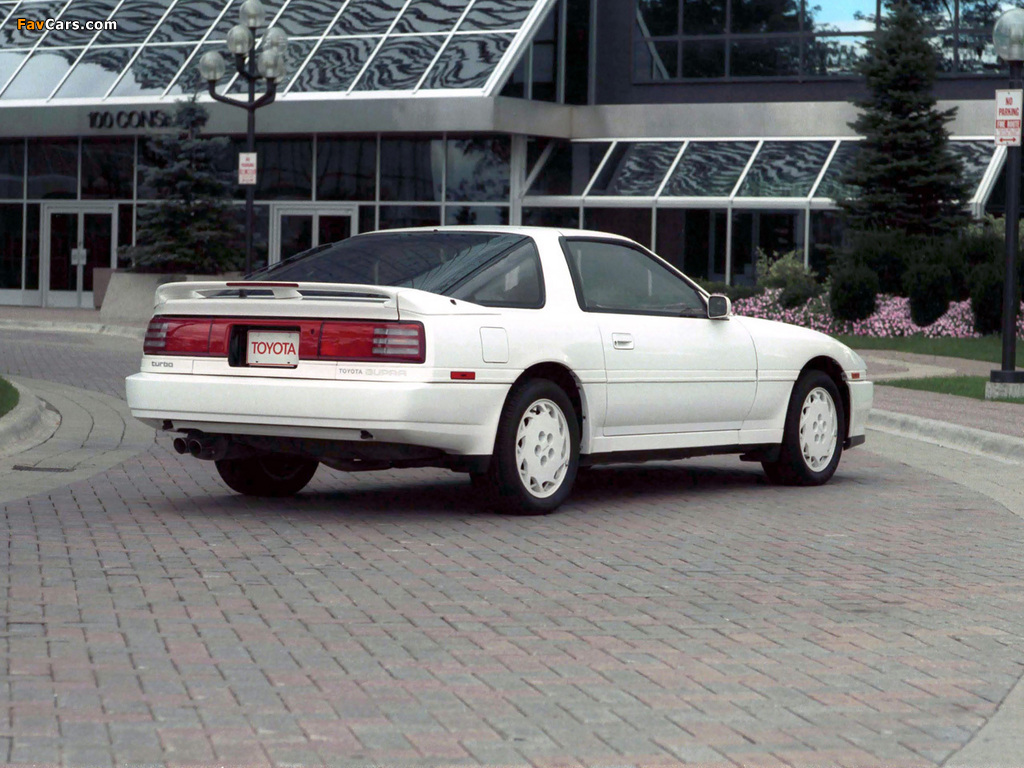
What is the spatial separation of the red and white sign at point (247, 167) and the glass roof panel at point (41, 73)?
1397 cm

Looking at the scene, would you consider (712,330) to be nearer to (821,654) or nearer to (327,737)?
(821,654)

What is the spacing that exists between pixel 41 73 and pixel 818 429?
33210mm

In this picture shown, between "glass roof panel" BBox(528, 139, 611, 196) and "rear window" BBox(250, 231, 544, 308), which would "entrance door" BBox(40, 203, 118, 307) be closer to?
"glass roof panel" BBox(528, 139, 611, 196)

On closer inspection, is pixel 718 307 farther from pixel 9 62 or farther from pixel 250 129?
pixel 9 62

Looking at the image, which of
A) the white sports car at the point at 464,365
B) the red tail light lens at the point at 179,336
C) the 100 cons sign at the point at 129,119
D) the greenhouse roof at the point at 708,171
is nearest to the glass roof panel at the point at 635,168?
the greenhouse roof at the point at 708,171

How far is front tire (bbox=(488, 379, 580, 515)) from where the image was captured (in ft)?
30.4

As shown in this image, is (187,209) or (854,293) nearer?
(854,293)

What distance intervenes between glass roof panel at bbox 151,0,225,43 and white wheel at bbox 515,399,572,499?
32276mm

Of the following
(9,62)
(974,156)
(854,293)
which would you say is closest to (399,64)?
(9,62)

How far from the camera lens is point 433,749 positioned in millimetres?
4820

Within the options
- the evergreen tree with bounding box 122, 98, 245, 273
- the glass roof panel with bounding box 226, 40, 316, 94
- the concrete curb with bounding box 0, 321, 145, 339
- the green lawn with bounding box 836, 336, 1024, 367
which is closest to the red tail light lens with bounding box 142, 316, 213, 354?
the green lawn with bounding box 836, 336, 1024, 367

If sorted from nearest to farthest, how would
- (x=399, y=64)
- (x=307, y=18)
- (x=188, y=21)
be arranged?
(x=399, y=64)
(x=307, y=18)
(x=188, y=21)

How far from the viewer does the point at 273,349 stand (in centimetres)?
916

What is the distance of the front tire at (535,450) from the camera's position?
9.26 metres
